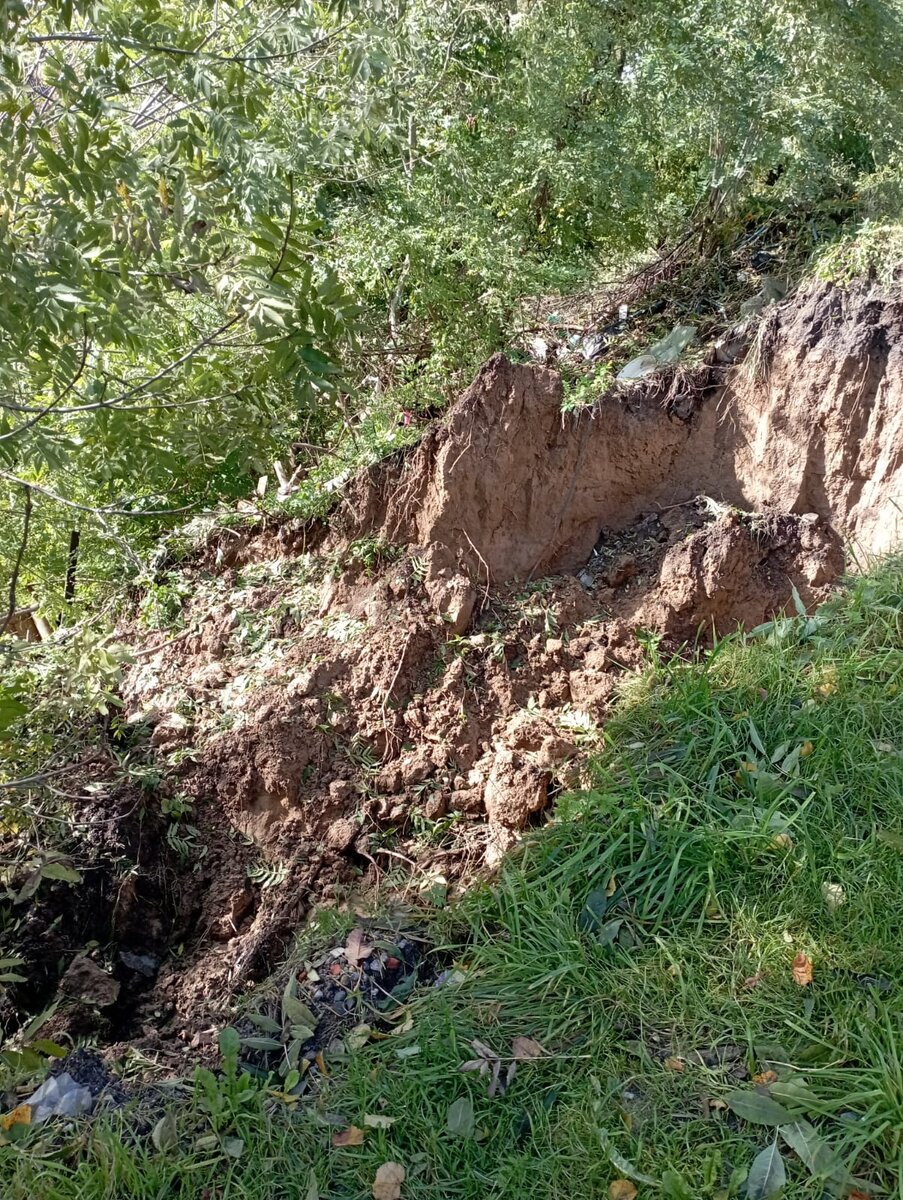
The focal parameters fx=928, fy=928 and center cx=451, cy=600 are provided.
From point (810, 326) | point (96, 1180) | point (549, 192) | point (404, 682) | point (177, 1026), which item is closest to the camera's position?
point (96, 1180)

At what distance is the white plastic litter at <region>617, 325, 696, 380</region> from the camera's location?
4.45 meters

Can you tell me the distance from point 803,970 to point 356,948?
1395mm

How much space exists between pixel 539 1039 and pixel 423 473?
92.9 inches

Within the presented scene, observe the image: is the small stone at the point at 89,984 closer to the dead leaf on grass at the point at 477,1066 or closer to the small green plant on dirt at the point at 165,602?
the dead leaf on grass at the point at 477,1066

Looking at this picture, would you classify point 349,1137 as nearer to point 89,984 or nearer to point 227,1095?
point 227,1095

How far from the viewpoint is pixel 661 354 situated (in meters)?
4.51

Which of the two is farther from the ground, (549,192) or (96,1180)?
(549,192)

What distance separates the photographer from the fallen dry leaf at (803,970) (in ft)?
8.63

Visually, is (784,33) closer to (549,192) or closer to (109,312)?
(549,192)

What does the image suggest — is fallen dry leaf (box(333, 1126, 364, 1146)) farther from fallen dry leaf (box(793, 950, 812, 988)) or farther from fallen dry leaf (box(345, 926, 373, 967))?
fallen dry leaf (box(793, 950, 812, 988))

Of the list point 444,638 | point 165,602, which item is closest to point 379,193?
point 165,602

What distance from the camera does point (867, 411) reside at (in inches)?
155

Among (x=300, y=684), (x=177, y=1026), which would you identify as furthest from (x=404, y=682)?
(x=177, y=1026)

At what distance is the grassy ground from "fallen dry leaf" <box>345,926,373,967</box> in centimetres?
26
